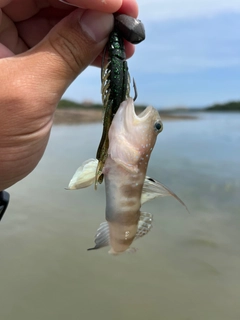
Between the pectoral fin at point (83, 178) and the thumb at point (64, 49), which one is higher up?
the thumb at point (64, 49)

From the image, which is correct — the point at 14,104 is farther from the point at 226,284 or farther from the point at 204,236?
the point at 204,236

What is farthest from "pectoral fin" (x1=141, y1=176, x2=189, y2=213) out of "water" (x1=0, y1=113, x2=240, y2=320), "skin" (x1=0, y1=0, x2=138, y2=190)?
"water" (x1=0, y1=113, x2=240, y2=320)

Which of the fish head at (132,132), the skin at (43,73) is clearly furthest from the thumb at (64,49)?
the fish head at (132,132)

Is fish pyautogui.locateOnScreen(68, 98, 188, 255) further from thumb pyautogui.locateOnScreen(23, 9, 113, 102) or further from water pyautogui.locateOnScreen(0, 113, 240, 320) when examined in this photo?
water pyautogui.locateOnScreen(0, 113, 240, 320)

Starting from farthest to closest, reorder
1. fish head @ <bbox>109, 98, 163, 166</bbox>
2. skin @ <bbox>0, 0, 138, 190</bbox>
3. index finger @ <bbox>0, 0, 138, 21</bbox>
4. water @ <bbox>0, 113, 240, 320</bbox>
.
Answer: water @ <bbox>0, 113, 240, 320</bbox>
index finger @ <bbox>0, 0, 138, 21</bbox>
skin @ <bbox>0, 0, 138, 190</bbox>
fish head @ <bbox>109, 98, 163, 166</bbox>

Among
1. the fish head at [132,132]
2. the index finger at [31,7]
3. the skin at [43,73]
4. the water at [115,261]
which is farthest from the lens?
the water at [115,261]

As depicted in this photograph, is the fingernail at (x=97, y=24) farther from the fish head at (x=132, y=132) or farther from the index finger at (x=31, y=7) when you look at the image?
the fish head at (x=132, y=132)
